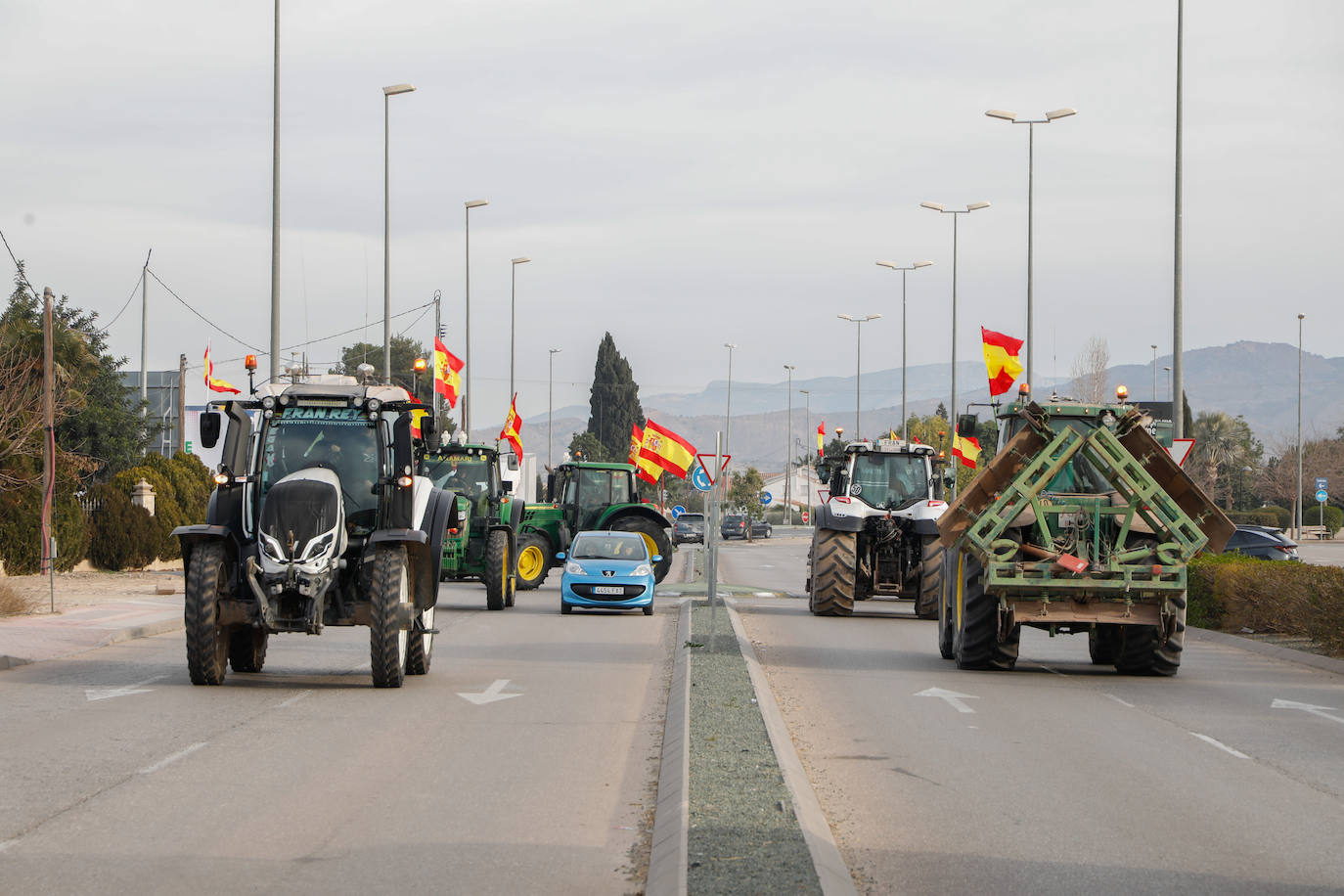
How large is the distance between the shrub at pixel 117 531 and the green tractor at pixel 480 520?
10.6 meters

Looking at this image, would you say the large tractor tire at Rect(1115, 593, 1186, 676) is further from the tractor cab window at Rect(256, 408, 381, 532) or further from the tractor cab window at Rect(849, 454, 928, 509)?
the tractor cab window at Rect(849, 454, 928, 509)

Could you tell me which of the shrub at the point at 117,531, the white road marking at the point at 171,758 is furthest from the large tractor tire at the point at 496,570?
the white road marking at the point at 171,758

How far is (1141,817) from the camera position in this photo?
9.44 meters

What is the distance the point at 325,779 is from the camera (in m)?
10.4

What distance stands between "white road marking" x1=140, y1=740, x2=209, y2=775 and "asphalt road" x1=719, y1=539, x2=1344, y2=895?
14.4 feet

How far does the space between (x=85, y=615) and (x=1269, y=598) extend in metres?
17.6

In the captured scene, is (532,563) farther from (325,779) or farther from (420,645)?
(325,779)

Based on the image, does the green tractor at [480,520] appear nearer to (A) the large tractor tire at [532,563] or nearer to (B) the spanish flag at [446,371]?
(A) the large tractor tire at [532,563]

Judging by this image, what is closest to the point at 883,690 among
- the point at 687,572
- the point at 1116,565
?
the point at 1116,565

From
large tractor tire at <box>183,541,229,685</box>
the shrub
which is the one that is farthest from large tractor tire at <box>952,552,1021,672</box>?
the shrub

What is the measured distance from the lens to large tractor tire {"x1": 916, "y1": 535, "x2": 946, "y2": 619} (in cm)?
2697

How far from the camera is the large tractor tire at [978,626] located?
1802 cm

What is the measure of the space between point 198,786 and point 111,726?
2949 millimetres

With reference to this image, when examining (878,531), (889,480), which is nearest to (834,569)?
(878,531)
